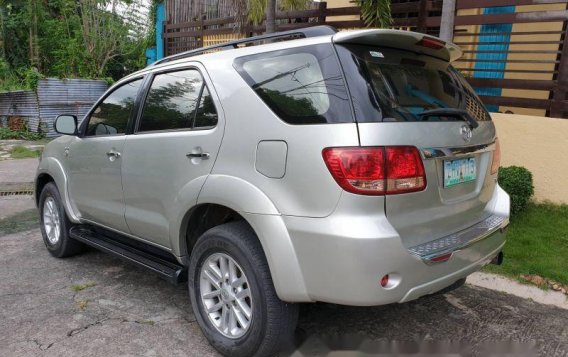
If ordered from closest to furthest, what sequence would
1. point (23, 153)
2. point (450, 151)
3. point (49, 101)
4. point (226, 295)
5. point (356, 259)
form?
point (356, 259) < point (450, 151) < point (226, 295) < point (23, 153) < point (49, 101)

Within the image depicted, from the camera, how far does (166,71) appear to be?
11.3 ft

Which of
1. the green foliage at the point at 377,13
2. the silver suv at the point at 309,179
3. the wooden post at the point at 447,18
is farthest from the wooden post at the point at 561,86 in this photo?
the silver suv at the point at 309,179

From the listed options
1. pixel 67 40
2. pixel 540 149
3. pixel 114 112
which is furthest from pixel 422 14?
pixel 67 40

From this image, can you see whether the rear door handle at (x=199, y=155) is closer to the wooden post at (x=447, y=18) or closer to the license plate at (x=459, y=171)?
the license plate at (x=459, y=171)

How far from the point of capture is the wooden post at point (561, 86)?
5.43 m

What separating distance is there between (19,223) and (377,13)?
17.5 feet

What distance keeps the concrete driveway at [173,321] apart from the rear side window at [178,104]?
52.8 inches

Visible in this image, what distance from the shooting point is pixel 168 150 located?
312cm

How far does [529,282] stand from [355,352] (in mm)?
1901

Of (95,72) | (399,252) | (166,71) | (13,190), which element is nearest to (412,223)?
(399,252)

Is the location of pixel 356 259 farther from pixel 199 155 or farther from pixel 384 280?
pixel 199 155

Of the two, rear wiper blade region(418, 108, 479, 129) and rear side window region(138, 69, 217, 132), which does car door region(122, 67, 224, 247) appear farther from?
rear wiper blade region(418, 108, 479, 129)

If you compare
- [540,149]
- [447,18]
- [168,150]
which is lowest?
[540,149]

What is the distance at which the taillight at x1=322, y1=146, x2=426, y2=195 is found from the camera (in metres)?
2.25
